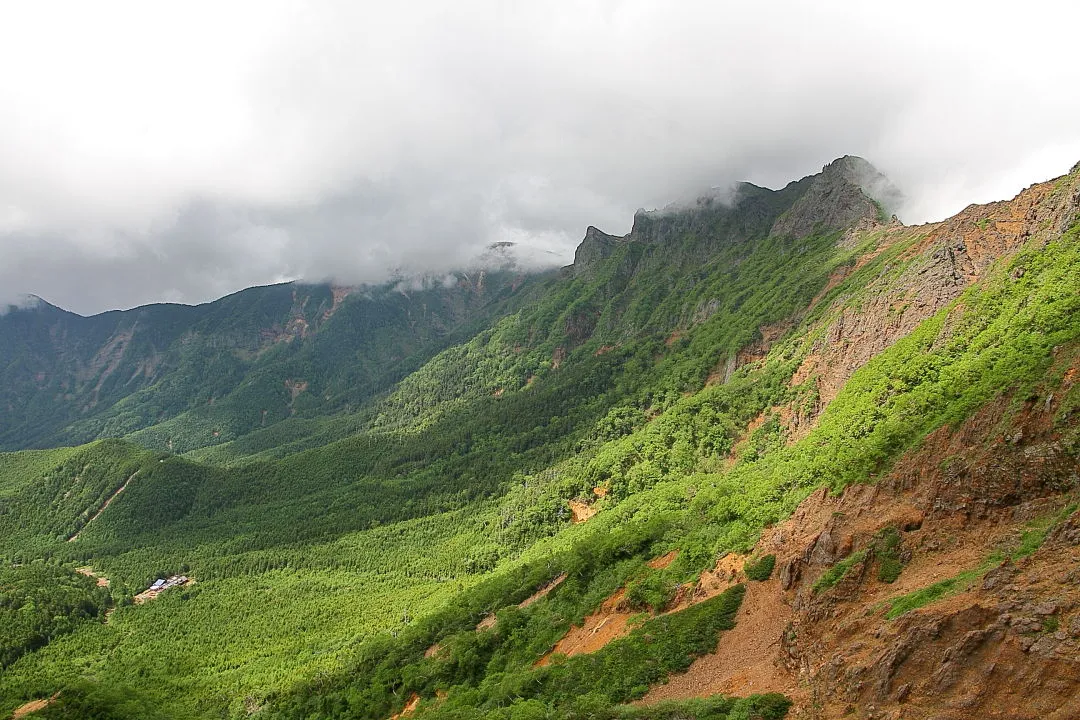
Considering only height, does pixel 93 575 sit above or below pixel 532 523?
above

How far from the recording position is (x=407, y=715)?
6200 centimetres

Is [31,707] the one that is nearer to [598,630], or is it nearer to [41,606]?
[41,606]

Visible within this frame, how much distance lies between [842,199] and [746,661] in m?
187

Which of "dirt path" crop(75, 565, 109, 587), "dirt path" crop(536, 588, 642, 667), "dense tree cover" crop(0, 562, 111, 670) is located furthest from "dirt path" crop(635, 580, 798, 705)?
"dirt path" crop(75, 565, 109, 587)

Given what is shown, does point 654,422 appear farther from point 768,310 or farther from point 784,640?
point 784,640

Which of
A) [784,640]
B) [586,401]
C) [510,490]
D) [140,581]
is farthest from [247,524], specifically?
[784,640]

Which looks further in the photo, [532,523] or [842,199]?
[842,199]

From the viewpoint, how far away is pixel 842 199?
181625 millimetres

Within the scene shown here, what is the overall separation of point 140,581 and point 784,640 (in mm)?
166432

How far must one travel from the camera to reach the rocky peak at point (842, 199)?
175375 mm

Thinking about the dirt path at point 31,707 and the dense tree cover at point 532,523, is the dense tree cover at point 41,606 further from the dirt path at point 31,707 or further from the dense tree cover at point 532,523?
the dirt path at point 31,707

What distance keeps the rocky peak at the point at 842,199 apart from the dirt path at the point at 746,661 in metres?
166

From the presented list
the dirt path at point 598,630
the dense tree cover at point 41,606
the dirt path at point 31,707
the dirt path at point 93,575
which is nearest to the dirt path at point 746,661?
the dirt path at point 598,630

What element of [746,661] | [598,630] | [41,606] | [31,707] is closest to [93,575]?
[41,606]
